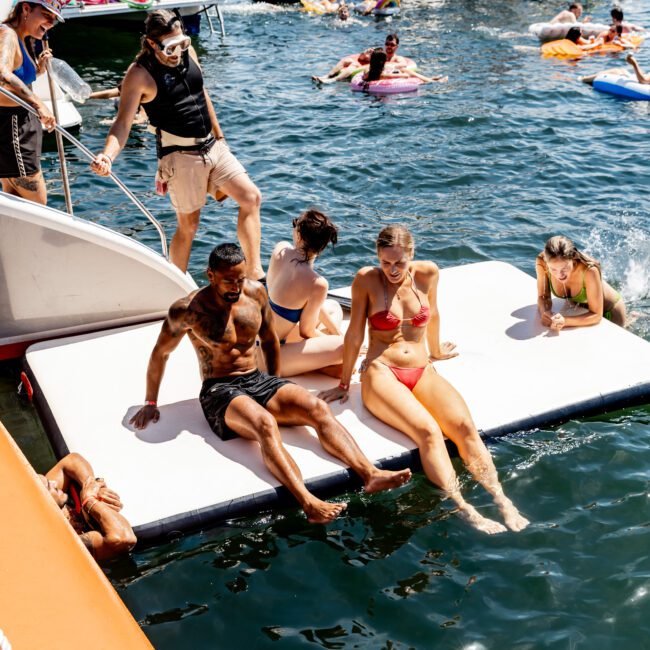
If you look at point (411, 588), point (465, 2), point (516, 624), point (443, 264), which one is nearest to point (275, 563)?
point (411, 588)

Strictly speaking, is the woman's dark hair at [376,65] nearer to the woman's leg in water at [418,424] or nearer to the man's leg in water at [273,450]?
the woman's leg in water at [418,424]

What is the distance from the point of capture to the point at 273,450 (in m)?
A: 5.40

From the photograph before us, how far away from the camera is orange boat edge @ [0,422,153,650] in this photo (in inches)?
138

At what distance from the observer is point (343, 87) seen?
56.9 ft

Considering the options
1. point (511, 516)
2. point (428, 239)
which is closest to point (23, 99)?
point (511, 516)

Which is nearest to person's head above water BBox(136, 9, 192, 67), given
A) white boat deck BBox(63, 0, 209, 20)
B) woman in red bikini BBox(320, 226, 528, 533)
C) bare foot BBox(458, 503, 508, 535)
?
woman in red bikini BBox(320, 226, 528, 533)

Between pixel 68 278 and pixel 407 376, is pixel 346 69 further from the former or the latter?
pixel 407 376

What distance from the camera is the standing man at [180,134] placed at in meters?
6.66

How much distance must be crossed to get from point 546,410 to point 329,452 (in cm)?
165

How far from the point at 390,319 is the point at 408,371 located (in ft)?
1.27

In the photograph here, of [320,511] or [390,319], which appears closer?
[320,511]

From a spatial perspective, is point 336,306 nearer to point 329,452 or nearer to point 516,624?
point 329,452

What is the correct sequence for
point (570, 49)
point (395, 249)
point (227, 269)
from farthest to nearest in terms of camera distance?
point (570, 49) < point (395, 249) < point (227, 269)

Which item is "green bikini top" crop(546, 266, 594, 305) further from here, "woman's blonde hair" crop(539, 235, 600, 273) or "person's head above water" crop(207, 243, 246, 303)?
"person's head above water" crop(207, 243, 246, 303)
